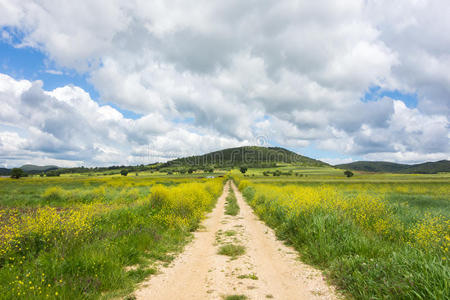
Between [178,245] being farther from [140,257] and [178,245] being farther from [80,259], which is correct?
[80,259]

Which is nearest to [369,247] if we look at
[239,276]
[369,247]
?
[369,247]

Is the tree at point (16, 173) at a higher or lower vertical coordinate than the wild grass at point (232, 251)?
higher

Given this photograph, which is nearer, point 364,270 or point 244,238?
point 364,270

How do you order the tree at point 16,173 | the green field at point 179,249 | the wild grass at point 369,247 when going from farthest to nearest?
the tree at point 16,173
the green field at point 179,249
the wild grass at point 369,247

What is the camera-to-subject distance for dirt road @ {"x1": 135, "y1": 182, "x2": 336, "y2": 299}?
4.80m

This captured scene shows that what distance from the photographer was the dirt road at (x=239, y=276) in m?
4.80

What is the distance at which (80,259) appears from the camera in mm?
5461

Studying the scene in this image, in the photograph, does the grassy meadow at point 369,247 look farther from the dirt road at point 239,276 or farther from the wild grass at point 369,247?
the dirt road at point 239,276

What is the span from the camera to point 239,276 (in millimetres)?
5684

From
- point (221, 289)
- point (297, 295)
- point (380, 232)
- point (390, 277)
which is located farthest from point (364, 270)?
point (380, 232)

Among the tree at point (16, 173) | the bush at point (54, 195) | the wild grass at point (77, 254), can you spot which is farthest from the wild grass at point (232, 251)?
the tree at point (16, 173)

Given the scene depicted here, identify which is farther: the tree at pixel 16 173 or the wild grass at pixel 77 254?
the tree at pixel 16 173

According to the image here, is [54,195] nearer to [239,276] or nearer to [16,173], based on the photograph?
[239,276]

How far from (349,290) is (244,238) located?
534 cm
